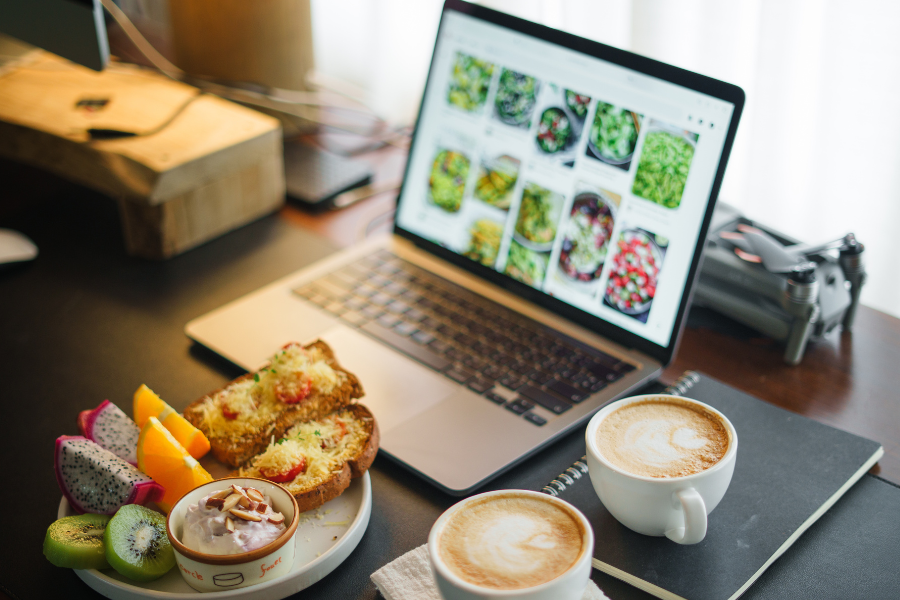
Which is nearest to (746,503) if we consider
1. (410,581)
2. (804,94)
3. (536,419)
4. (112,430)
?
(536,419)

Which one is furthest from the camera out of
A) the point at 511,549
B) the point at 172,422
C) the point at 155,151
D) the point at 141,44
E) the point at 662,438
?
the point at 141,44

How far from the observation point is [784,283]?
0.97 metres

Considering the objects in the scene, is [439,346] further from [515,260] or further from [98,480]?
[98,480]

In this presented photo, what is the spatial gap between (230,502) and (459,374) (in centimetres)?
38

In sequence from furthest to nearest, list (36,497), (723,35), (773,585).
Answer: (723,35) < (36,497) < (773,585)

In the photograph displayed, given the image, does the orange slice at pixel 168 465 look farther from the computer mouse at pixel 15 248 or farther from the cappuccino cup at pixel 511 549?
the computer mouse at pixel 15 248

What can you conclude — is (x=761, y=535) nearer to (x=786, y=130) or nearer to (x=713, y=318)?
(x=713, y=318)

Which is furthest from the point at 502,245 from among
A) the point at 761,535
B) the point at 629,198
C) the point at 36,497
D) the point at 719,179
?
the point at 36,497

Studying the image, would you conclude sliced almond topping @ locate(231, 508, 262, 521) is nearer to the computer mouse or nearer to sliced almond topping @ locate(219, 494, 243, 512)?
sliced almond topping @ locate(219, 494, 243, 512)

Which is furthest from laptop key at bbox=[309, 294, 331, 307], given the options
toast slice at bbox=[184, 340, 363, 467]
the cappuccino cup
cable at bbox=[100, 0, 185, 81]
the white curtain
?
cable at bbox=[100, 0, 185, 81]

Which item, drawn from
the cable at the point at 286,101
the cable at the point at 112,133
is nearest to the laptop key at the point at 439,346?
the cable at the point at 112,133

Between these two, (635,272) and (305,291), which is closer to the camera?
(635,272)

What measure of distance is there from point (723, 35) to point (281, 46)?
0.86 meters

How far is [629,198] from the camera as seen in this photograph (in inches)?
37.5
